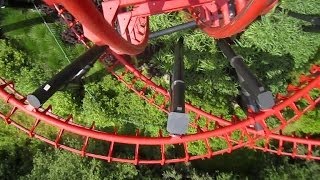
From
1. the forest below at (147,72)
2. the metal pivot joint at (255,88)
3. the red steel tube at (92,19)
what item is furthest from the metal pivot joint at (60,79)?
the forest below at (147,72)

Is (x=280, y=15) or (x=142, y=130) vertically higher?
(x=280, y=15)

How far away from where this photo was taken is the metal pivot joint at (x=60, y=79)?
205 inches

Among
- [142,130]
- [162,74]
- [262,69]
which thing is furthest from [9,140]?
[262,69]

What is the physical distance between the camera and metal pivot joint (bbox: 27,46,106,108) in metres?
5.20

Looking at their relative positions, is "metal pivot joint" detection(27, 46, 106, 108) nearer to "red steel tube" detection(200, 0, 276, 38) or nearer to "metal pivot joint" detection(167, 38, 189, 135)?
"metal pivot joint" detection(167, 38, 189, 135)

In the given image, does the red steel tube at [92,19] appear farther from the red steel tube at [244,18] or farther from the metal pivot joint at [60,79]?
the red steel tube at [244,18]

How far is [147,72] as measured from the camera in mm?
9328

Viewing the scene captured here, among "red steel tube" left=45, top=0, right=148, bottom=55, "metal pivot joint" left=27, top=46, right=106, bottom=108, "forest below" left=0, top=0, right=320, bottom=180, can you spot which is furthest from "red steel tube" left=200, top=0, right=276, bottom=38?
"forest below" left=0, top=0, right=320, bottom=180

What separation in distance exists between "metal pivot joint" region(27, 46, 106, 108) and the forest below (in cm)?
249

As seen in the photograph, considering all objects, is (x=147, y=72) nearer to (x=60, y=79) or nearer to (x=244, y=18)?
(x=60, y=79)

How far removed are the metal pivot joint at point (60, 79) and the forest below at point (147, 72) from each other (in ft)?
8.17

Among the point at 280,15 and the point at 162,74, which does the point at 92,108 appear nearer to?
the point at 162,74

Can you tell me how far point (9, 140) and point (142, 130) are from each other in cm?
284

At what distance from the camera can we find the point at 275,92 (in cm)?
906
